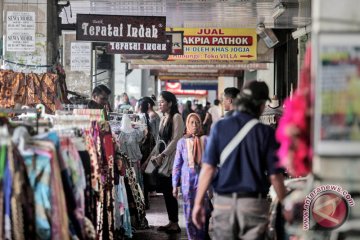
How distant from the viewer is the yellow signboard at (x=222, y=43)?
17812mm

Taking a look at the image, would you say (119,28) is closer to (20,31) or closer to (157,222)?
(20,31)

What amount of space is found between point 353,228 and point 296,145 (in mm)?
596

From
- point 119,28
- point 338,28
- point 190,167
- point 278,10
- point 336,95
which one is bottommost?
point 190,167

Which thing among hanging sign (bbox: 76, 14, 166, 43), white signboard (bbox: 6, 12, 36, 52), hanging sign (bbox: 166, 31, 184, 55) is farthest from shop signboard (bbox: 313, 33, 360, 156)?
hanging sign (bbox: 166, 31, 184, 55)

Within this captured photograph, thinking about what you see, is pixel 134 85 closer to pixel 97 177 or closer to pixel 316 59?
pixel 97 177

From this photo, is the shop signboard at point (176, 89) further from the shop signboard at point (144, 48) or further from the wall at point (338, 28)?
the wall at point (338, 28)

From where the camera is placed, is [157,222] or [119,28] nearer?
[157,222]

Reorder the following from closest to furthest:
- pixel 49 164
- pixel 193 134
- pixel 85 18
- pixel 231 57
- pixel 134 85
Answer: pixel 49 164
pixel 193 134
pixel 85 18
pixel 231 57
pixel 134 85

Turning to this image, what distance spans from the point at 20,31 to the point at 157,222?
3740mm

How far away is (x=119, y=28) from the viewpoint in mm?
12203

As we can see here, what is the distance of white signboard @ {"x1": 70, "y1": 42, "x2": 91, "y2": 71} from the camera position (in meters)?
15.2

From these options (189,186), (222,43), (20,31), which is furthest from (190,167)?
(222,43)

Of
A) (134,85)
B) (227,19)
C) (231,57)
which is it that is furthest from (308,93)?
(134,85)

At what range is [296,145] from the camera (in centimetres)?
432
